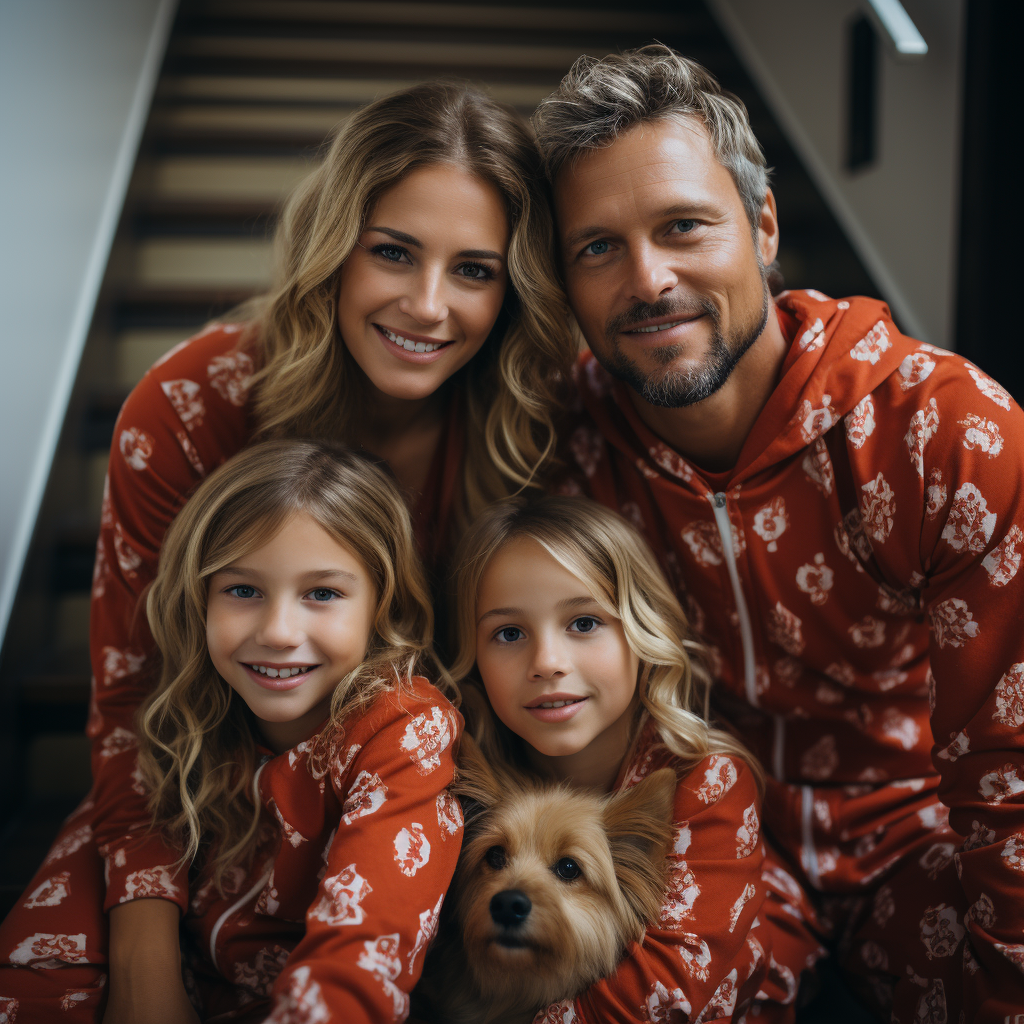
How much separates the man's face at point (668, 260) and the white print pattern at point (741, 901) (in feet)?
2.41

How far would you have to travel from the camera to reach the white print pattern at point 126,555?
1474mm

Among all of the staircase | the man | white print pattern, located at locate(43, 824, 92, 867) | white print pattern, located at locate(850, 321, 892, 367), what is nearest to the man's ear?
the man

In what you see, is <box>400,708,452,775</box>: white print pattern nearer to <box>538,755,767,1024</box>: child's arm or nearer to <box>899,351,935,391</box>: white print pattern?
<box>538,755,767,1024</box>: child's arm

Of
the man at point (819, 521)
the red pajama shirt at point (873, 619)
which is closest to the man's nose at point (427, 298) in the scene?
the man at point (819, 521)

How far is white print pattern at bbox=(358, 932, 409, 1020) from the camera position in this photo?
103cm

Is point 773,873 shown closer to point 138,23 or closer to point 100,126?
point 100,126

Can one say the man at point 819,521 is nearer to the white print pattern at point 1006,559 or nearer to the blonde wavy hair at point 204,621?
the white print pattern at point 1006,559

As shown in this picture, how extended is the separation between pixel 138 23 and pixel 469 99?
6.87 feet

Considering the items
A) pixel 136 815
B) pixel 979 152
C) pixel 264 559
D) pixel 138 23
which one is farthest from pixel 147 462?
pixel 138 23

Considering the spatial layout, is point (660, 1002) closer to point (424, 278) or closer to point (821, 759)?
point (821, 759)

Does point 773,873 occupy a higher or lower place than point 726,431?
lower

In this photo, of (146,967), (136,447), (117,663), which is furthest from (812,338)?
(146,967)

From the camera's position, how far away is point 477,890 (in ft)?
3.93

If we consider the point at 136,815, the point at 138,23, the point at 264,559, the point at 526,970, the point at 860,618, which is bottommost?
the point at 526,970
